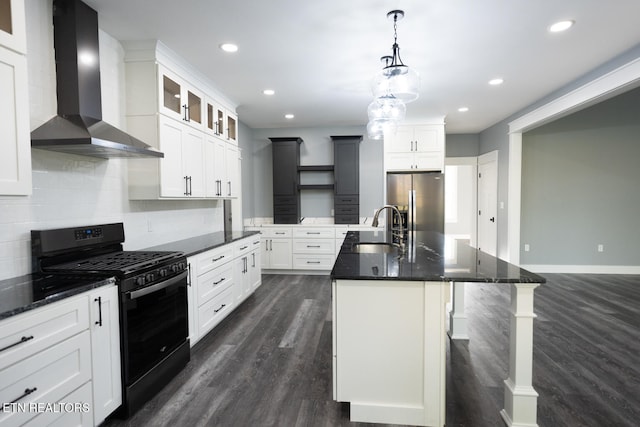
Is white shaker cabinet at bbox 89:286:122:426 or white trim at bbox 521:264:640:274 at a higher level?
white shaker cabinet at bbox 89:286:122:426

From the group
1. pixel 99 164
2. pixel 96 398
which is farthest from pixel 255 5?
pixel 96 398

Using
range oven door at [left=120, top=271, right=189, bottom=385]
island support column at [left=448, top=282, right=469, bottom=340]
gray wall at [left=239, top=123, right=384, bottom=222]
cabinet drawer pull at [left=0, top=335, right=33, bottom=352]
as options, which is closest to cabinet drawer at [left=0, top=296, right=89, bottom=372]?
cabinet drawer pull at [left=0, top=335, right=33, bottom=352]

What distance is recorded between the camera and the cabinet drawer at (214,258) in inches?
111

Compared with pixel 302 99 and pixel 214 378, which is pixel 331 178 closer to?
pixel 302 99

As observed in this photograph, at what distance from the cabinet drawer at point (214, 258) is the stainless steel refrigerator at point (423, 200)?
9.59 ft

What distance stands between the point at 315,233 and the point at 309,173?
3.88 ft

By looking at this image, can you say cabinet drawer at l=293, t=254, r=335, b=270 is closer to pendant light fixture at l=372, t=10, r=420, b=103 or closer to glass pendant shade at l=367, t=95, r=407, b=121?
glass pendant shade at l=367, t=95, r=407, b=121

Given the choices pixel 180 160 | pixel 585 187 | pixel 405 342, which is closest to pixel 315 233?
pixel 180 160

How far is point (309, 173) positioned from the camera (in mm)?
5930

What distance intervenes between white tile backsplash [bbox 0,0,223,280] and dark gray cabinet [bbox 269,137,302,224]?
8.85 ft

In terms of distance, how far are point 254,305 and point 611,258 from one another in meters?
5.93

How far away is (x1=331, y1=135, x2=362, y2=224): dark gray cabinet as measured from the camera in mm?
5559

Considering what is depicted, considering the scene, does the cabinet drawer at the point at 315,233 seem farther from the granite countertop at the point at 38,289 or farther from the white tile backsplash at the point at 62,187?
the granite countertop at the point at 38,289

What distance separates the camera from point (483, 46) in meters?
2.88
